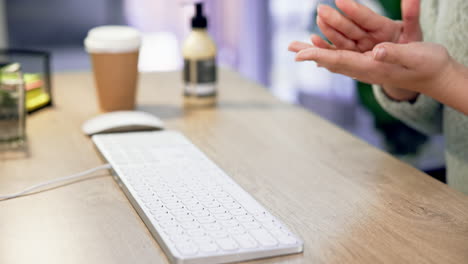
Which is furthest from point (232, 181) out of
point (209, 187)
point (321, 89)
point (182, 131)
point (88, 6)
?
point (88, 6)

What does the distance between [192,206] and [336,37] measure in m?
0.36

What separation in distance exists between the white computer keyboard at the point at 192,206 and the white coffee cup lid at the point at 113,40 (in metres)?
0.27

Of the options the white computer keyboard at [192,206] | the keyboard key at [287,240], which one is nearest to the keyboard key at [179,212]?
the white computer keyboard at [192,206]

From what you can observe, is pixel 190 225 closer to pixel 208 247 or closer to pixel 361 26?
pixel 208 247

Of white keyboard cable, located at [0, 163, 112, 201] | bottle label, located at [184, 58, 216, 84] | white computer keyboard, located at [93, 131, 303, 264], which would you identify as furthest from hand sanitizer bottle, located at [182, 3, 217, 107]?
white keyboard cable, located at [0, 163, 112, 201]

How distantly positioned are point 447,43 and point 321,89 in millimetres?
1837

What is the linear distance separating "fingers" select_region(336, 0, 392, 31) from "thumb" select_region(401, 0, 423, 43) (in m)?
0.03

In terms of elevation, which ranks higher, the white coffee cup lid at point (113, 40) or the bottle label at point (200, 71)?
the white coffee cup lid at point (113, 40)

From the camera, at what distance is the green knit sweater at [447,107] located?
962 millimetres

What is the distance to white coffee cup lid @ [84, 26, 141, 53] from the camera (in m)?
1.15

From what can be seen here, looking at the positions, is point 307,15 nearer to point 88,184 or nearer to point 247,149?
point 247,149

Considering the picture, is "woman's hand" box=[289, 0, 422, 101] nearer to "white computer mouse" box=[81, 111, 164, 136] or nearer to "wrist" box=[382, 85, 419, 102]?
"wrist" box=[382, 85, 419, 102]

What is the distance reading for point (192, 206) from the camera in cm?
67

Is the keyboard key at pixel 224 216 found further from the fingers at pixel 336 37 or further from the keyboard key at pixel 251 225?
the fingers at pixel 336 37
